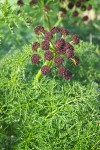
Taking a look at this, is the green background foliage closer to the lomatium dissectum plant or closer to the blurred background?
the blurred background

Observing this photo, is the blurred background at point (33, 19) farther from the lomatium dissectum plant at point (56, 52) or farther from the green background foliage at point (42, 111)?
the lomatium dissectum plant at point (56, 52)

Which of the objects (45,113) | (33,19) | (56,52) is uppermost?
(56,52)

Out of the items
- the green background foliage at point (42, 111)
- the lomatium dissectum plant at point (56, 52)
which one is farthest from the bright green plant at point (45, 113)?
the lomatium dissectum plant at point (56, 52)

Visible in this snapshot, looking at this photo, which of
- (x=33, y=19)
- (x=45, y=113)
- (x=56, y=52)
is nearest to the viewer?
(x=56, y=52)

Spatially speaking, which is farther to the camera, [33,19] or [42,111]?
[33,19]

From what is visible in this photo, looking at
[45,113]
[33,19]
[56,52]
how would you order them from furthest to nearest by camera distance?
[33,19]
[45,113]
[56,52]

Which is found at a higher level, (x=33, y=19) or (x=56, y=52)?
(x=56, y=52)

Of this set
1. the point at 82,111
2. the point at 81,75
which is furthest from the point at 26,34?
the point at 82,111

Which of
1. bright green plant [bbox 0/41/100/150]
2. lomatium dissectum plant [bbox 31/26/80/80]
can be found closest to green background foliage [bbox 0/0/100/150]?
bright green plant [bbox 0/41/100/150]

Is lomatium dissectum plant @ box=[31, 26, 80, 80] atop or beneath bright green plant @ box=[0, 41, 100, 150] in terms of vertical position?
atop

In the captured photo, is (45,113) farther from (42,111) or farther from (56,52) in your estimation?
(56,52)

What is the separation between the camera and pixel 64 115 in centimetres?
240

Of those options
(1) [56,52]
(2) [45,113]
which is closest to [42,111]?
(2) [45,113]

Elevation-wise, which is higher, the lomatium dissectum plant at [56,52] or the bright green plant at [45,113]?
the lomatium dissectum plant at [56,52]
